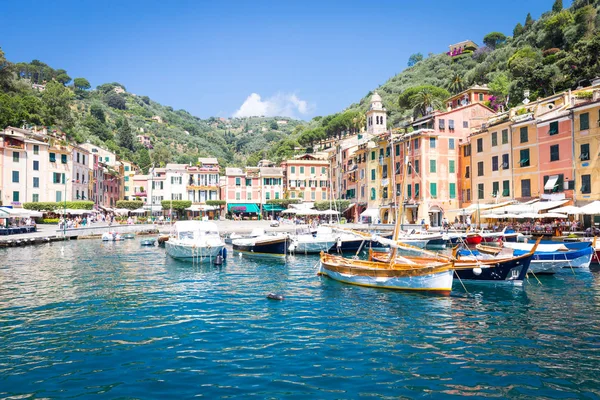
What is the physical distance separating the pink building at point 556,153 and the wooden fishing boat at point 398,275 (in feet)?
87.2

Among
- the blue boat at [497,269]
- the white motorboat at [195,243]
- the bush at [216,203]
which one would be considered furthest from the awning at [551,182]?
the bush at [216,203]

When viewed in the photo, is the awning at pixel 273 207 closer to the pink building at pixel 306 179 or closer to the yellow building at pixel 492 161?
the pink building at pixel 306 179

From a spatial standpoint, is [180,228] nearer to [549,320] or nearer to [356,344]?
[356,344]

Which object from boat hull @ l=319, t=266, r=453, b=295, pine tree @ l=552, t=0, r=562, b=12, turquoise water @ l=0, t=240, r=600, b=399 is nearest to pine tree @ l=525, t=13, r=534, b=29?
pine tree @ l=552, t=0, r=562, b=12

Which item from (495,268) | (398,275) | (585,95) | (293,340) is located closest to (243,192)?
(585,95)

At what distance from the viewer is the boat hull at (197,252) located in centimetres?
3472

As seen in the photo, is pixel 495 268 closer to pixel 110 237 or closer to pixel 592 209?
pixel 592 209

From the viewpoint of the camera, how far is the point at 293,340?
46.9ft

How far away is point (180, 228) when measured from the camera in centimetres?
3794

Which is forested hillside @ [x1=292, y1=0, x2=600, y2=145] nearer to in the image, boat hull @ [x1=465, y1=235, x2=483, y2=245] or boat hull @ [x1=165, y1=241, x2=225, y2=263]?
boat hull @ [x1=465, y1=235, x2=483, y2=245]

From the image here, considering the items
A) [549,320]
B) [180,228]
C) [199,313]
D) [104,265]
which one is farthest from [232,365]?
[180,228]

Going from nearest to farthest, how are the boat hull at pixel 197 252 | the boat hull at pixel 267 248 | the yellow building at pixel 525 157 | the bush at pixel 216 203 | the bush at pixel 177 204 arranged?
1. the boat hull at pixel 197 252
2. the boat hull at pixel 267 248
3. the yellow building at pixel 525 157
4. the bush at pixel 177 204
5. the bush at pixel 216 203

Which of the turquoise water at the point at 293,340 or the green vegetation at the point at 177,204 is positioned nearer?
the turquoise water at the point at 293,340

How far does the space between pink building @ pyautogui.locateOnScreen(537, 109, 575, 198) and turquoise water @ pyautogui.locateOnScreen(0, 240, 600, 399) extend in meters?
18.6
